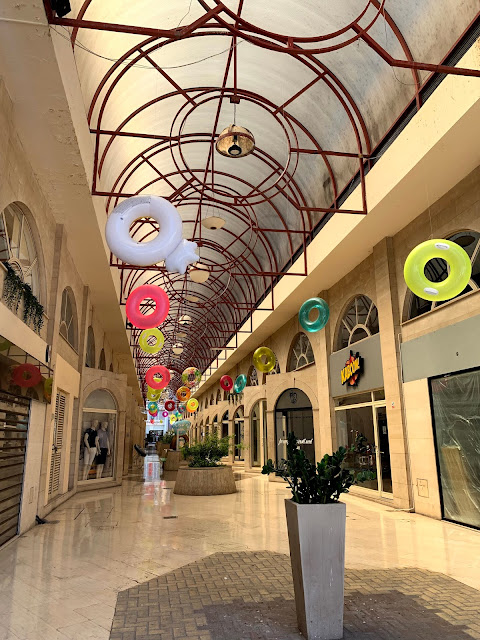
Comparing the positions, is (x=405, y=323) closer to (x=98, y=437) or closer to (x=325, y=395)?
(x=325, y=395)

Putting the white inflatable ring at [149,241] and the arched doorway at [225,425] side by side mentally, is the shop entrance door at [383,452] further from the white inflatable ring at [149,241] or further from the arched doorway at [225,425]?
the arched doorway at [225,425]

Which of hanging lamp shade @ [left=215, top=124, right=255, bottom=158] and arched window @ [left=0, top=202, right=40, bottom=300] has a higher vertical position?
hanging lamp shade @ [left=215, top=124, right=255, bottom=158]

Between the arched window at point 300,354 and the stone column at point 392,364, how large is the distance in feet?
16.6

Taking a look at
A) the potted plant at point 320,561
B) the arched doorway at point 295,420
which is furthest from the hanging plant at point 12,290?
the arched doorway at point 295,420

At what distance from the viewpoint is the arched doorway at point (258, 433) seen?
2044 centimetres

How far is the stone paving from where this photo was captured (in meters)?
3.45

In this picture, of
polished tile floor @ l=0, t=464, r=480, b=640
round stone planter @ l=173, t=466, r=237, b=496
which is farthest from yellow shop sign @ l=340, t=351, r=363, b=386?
round stone planter @ l=173, t=466, r=237, b=496

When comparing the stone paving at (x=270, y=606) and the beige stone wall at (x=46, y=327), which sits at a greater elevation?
the beige stone wall at (x=46, y=327)

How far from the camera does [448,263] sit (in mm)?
6051

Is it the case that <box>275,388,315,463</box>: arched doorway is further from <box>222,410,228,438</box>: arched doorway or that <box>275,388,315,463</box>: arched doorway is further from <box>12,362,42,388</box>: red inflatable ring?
<box>222,410,228,438</box>: arched doorway

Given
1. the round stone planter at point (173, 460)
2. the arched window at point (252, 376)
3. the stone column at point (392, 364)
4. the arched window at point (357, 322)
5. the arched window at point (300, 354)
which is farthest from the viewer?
the arched window at point (252, 376)

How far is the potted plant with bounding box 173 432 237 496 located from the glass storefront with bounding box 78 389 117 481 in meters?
3.05

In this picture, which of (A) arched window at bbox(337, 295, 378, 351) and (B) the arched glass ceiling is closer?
(B) the arched glass ceiling

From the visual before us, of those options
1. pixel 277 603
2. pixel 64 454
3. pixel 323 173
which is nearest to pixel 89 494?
pixel 64 454
